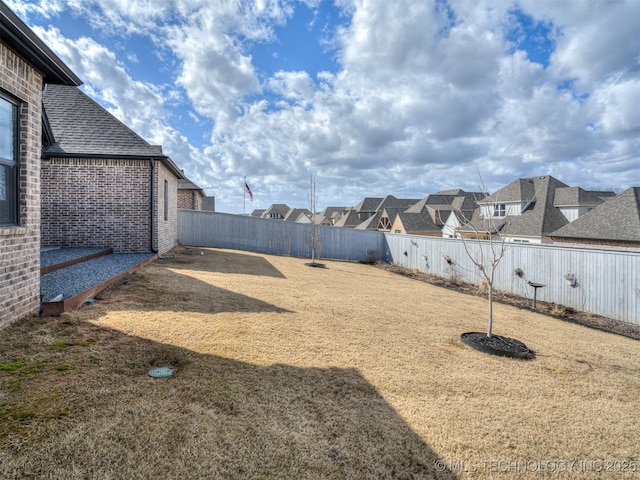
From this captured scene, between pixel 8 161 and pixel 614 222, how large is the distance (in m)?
21.2

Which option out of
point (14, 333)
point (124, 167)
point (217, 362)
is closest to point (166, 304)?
point (14, 333)

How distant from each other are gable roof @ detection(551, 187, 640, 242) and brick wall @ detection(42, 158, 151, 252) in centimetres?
1940

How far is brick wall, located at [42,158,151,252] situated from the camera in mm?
9469

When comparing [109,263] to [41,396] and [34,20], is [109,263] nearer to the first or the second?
[34,20]

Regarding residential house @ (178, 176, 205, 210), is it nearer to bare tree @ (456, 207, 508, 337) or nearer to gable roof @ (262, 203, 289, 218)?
bare tree @ (456, 207, 508, 337)

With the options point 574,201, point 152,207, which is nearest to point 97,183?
point 152,207

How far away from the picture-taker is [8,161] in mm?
4109

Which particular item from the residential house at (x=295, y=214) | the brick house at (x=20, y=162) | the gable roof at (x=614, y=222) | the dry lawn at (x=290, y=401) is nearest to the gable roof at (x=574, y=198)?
the gable roof at (x=614, y=222)

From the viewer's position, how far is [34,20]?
6570 millimetres

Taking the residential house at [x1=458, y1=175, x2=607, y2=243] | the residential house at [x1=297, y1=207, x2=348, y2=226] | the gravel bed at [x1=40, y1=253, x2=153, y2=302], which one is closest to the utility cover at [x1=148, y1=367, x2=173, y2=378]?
the gravel bed at [x1=40, y1=253, x2=153, y2=302]

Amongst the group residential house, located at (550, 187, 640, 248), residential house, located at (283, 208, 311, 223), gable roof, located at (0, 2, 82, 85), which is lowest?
residential house, located at (550, 187, 640, 248)

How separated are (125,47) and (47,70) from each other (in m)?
6.95

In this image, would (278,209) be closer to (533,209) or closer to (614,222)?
(533,209)

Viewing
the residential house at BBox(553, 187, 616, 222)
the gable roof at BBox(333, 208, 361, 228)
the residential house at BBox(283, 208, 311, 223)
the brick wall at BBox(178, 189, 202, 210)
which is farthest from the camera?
the residential house at BBox(283, 208, 311, 223)
